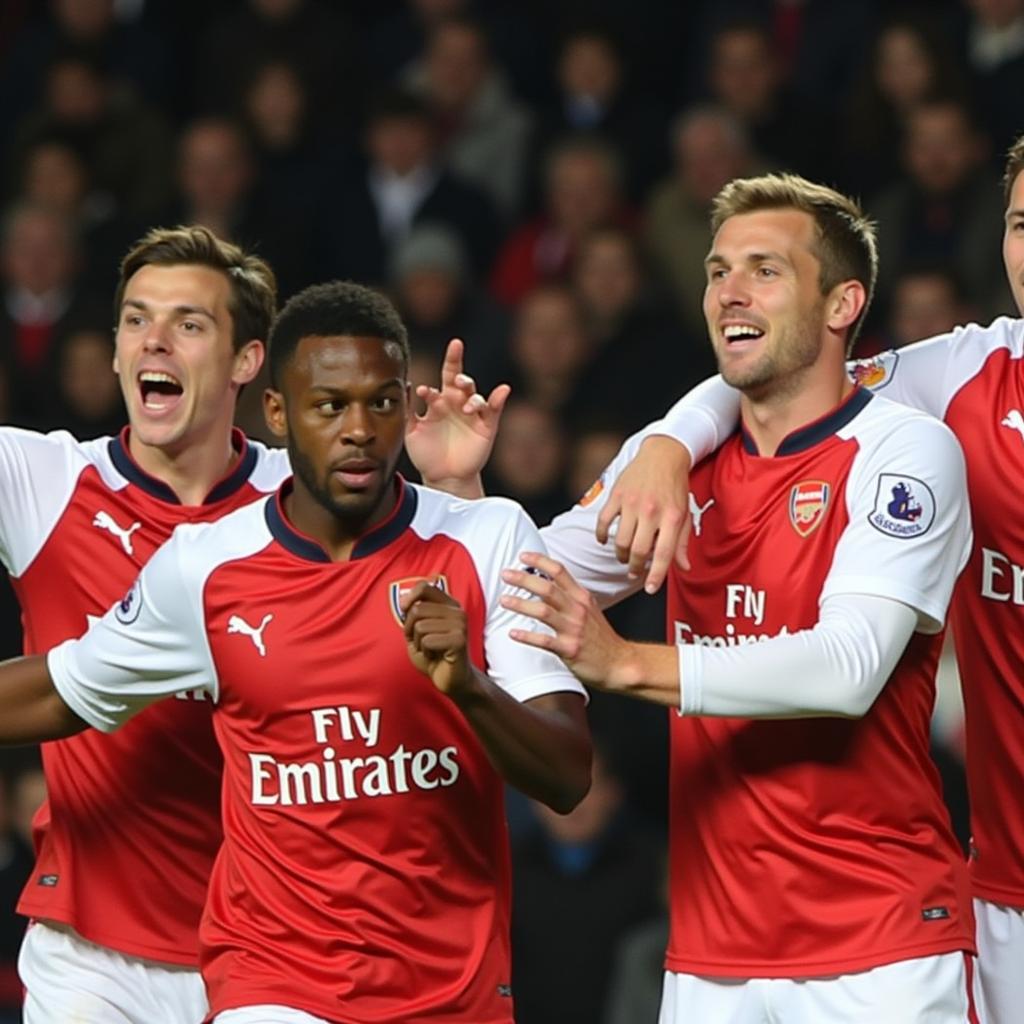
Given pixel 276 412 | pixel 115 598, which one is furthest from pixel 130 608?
pixel 115 598

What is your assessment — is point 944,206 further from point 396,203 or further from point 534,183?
point 396,203

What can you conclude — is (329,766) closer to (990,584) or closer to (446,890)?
(446,890)

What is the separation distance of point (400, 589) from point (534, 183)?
7159mm

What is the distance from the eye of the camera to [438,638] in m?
4.89

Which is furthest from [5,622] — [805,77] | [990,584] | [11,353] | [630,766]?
[990,584]

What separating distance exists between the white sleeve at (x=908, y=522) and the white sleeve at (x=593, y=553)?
670 mm

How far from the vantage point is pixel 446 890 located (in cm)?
539

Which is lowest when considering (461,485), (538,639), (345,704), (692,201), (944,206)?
(345,704)

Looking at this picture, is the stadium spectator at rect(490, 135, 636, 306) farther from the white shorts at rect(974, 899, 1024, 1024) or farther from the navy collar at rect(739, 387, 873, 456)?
the white shorts at rect(974, 899, 1024, 1024)

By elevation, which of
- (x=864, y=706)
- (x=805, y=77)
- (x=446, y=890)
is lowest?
(x=446, y=890)

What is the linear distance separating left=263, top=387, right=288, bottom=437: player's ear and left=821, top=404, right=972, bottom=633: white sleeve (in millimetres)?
1184

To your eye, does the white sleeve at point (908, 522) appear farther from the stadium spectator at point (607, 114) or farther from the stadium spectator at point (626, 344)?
the stadium spectator at point (607, 114)

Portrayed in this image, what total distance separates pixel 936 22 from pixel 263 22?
11.6 feet

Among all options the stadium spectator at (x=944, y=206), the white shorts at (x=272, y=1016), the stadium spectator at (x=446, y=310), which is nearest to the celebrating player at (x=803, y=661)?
the white shorts at (x=272, y=1016)
